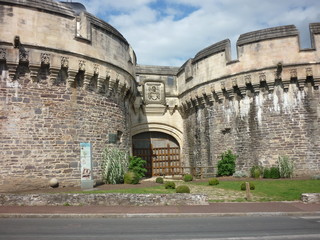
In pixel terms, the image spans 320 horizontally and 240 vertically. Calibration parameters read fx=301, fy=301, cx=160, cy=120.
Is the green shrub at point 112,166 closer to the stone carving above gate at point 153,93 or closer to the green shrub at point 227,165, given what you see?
the green shrub at point 227,165

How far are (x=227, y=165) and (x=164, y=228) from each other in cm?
1094

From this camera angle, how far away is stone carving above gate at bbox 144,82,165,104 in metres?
20.5

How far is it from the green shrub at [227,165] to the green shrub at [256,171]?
110cm

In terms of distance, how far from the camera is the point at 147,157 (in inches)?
808

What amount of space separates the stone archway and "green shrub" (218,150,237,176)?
173 inches

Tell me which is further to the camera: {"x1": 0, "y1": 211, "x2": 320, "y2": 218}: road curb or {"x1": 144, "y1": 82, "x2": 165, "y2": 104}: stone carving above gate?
{"x1": 144, "y1": 82, "x2": 165, "y2": 104}: stone carving above gate

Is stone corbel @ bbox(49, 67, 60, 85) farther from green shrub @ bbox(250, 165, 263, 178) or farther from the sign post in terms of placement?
green shrub @ bbox(250, 165, 263, 178)

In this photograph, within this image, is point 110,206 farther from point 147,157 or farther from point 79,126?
point 147,157

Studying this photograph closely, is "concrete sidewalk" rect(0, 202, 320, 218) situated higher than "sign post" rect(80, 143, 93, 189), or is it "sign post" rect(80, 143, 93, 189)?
"sign post" rect(80, 143, 93, 189)

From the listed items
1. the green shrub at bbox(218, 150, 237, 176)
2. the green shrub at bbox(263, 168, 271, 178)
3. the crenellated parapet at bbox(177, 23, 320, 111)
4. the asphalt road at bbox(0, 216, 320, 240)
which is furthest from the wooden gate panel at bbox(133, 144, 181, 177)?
the asphalt road at bbox(0, 216, 320, 240)

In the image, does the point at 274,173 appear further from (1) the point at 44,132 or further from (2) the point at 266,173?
(1) the point at 44,132

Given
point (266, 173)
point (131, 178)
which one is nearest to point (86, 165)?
point (131, 178)

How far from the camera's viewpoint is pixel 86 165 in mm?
11641

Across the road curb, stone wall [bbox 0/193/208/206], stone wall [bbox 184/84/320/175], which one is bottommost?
the road curb
